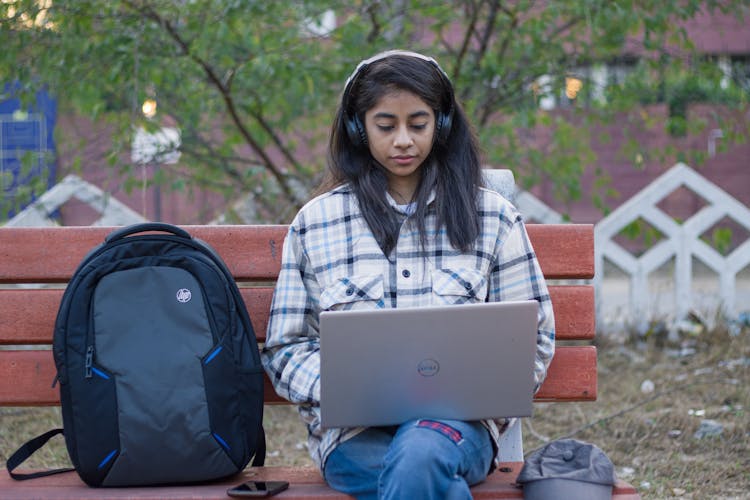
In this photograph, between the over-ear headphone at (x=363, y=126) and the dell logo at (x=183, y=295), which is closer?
the dell logo at (x=183, y=295)

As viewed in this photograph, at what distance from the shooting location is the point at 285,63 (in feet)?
14.3

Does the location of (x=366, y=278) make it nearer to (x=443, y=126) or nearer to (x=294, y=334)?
(x=294, y=334)

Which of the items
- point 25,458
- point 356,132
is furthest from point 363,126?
point 25,458

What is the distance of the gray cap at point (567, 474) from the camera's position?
7.20 feet

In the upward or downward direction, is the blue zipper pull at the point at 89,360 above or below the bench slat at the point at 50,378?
above

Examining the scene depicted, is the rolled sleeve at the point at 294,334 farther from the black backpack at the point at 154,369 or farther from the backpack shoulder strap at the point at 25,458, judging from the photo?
the backpack shoulder strap at the point at 25,458

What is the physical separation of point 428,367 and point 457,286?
38 cm

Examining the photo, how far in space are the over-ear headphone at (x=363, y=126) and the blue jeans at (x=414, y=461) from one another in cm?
77

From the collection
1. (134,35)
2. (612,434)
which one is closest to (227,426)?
(612,434)

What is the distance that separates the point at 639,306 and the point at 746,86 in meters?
1.33

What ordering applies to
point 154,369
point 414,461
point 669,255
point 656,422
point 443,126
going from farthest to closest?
point 669,255, point 656,422, point 443,126, point 154,369, point 414,461

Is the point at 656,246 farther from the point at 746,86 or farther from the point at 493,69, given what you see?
the point at 493,69

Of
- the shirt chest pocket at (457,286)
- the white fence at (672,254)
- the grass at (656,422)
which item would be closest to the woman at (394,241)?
the shirt chest pocket at (457,286)

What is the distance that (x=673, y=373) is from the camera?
5.00 m
